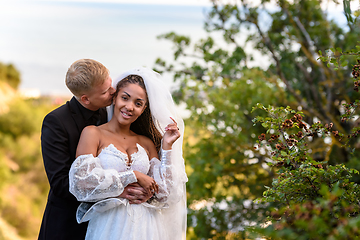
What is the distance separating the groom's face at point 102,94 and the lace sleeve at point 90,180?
41 centimetres

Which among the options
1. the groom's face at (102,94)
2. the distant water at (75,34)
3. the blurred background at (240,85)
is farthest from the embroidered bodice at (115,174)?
the distant water at (75,34)

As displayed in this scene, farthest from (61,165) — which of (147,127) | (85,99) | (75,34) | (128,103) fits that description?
(75,34)

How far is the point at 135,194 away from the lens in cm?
222

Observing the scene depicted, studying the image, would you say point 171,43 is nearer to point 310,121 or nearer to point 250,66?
point 250,66

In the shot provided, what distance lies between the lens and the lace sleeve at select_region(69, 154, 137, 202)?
204 cm

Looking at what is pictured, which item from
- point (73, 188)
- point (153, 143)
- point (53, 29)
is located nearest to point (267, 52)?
point (153, 143)

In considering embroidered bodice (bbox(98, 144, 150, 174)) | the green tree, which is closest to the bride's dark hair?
embroidered bodice (bbox(98, 144, 150, 174))

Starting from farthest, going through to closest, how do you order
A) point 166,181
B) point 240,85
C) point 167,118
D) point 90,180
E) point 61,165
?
1. point 240,85
2. point 167,118
3. point 166,181
4. point 61,165
5. point 90,180

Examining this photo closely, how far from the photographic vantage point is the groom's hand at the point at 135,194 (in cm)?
221

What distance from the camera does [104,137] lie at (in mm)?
2293

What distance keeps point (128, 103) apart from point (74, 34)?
12.3 metres

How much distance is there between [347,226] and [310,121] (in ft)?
11.7

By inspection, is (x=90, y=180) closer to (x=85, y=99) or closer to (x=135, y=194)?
(x=135, y=194)

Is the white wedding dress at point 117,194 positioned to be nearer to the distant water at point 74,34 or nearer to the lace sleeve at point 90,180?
the lace sleeve at point 90,180
